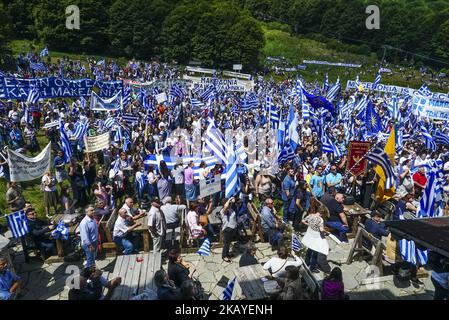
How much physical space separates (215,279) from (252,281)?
4.85 ft

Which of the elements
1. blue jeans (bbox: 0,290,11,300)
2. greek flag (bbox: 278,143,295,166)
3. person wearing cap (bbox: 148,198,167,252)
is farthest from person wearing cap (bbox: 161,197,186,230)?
Answer: greek flag (bbox: 278,143,295,166)

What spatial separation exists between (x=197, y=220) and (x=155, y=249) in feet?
3.84

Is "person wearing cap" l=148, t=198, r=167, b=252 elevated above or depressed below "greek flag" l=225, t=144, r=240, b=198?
below

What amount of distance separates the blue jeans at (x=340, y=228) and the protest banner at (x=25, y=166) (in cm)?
730

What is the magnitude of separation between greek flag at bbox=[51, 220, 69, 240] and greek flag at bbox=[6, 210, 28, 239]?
2.37 feet

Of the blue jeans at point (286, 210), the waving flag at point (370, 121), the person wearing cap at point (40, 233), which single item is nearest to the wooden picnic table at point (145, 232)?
the person wearing cap at point (40, 233)

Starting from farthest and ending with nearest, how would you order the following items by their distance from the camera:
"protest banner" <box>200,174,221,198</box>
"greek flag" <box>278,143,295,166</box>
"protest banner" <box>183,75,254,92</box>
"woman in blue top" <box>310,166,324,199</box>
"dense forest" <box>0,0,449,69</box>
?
"dense forest" <box>0,0,449,69</box>
"protest banner" <box>183,75,254,92</box>
"greek flag" <box>278,143,295,166</box>
"woman in blue top" <box>310,166,324,199</box>
"protest banner" <box>200,174,221,198</box>

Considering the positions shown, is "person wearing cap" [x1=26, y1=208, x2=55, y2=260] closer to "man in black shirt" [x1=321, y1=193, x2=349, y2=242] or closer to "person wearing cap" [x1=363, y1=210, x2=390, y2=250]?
"man in black shirt" [x1=321, y1=193, x2=349, y2=242]

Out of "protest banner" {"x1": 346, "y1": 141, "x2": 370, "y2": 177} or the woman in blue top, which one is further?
"protest banner" {"x1": 346, "y1": 141, "x2": 370, "y2": 177}

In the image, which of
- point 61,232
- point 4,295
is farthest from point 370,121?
point 4,295

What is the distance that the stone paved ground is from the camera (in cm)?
708
